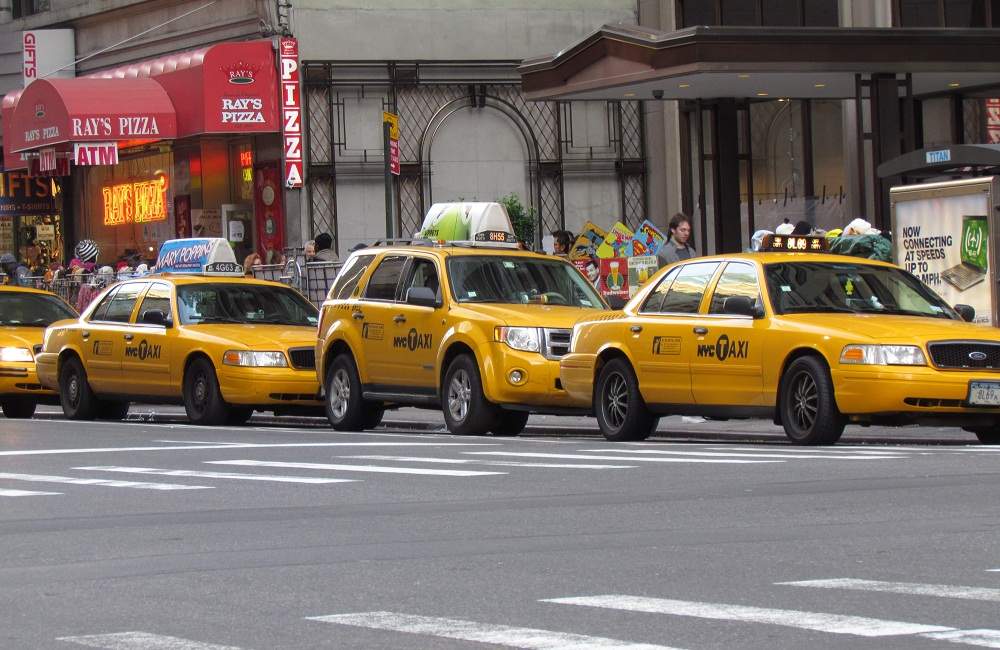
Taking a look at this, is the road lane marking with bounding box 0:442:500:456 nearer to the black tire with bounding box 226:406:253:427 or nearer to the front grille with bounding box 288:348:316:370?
the front grille with bounding box 288:348:316:370

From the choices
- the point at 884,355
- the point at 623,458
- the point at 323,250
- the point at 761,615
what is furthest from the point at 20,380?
the point at 761,615

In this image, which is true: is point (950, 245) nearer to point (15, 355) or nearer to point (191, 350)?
point (191, 350)

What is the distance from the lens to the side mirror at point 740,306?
1514cm

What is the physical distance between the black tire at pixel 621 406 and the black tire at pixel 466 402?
3.90 feet

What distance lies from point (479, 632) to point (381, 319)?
1215cm

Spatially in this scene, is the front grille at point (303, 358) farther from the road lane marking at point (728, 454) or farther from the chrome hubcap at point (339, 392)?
the road lane marking at point (728, 454)

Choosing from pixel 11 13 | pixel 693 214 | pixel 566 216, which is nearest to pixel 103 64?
pixel 11 13

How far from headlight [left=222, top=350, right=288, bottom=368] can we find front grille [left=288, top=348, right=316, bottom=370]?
14cm

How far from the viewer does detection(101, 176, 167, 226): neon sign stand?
1486 inches

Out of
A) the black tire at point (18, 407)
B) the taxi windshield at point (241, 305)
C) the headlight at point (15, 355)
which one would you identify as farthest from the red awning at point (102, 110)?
the taxi windshield at point (241, 305)

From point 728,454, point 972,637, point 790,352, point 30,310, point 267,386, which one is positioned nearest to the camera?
point 972,637

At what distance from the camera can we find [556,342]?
57.3 feet

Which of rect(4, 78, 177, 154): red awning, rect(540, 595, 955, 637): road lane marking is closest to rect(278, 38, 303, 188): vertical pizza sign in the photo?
rect(4, 78, 177, 154): red awning

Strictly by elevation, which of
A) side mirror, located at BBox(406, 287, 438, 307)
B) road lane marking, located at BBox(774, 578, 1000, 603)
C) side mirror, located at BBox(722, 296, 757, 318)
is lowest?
road lane marking, located at BBox(774, 578, 1000, 603)
